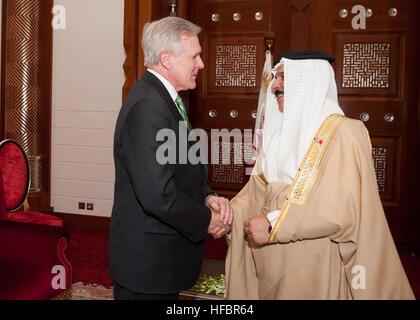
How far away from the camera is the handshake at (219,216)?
1850 mm

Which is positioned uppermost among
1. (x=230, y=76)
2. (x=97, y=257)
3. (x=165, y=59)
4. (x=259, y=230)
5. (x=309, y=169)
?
(x=230, y=76)

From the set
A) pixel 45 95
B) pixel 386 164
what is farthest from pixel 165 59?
pixel 45 95

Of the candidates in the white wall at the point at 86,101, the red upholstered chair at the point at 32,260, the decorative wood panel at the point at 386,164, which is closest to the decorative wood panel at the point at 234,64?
the white wall at the point at 86,101

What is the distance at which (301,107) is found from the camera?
1780 millimetres

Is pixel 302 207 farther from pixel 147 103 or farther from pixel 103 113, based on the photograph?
pixel 103 113

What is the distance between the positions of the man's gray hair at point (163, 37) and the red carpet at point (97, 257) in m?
2.02

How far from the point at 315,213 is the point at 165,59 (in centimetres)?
85

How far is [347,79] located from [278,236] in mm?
2968

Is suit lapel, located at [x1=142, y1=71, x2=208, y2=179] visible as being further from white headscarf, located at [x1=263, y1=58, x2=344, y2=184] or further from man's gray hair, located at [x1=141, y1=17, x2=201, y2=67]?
white headscarf, located at [x1=263, y1=58, x2=344, y2=184]

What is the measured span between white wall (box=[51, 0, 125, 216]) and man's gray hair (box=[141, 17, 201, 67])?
2850 mm

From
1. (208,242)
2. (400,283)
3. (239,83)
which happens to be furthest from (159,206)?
(239,83)

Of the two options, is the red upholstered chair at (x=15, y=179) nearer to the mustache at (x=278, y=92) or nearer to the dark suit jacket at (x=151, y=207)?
the dark suit jacket at (x=151, y=207)

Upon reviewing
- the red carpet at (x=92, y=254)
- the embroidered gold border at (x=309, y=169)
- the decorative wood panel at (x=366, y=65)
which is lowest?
the red carpet at (x=92, y=254)

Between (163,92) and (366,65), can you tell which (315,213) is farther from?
(366,65)
